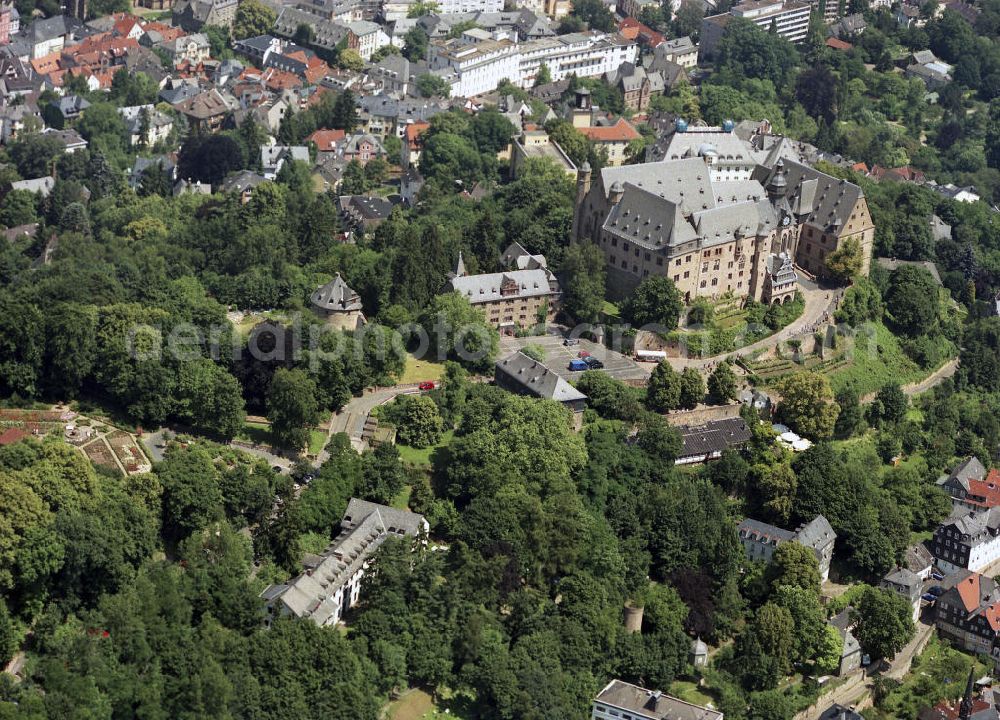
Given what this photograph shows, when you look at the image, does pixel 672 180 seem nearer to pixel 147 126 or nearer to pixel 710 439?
pixel 710 439

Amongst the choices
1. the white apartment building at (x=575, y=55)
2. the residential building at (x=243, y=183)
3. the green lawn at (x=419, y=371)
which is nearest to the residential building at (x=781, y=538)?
the green lawn at (x=419, y=371)

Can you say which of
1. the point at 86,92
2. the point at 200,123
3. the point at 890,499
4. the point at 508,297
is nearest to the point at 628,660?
the point at 890,499

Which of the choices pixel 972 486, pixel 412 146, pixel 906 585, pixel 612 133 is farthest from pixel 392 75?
pixel 906 585

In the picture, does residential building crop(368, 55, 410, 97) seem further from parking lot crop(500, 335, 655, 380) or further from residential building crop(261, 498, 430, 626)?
residential building crop(261, 498, 430, 626)

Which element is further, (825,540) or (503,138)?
(503,138)

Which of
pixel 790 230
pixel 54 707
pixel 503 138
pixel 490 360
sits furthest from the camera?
pixel 503 138

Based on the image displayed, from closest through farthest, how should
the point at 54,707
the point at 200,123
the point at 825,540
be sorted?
the point at 54,707 < the point at 825,540 < the point at 200,123

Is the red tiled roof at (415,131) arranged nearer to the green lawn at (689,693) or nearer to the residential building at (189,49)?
the residential building at (189,49)

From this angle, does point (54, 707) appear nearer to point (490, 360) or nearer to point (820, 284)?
point (490, 360)
